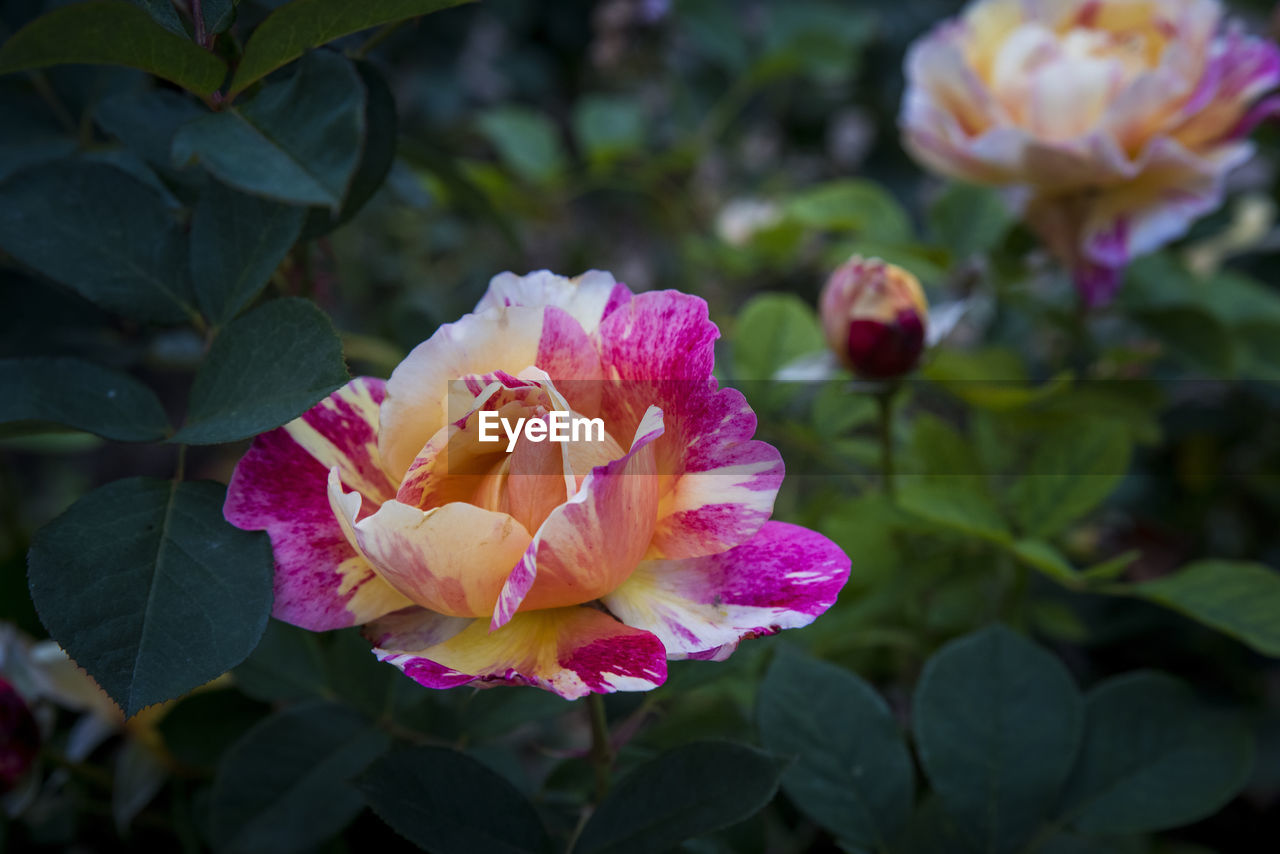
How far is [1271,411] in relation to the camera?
2.63ft

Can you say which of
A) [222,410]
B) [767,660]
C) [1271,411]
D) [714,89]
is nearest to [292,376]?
[222,410]

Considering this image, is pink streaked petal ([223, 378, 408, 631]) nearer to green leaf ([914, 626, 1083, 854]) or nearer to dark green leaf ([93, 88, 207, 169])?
dark green leaf ([93, 88, 207, 169])

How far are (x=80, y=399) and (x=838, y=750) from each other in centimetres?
34

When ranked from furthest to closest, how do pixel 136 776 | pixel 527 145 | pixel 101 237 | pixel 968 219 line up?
pixel 527 145 → pixel 968 219 → pixel 136 776 → pixel 101 237

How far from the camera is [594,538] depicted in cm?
27

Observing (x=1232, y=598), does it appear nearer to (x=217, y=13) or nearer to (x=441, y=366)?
(x=441, y=366)

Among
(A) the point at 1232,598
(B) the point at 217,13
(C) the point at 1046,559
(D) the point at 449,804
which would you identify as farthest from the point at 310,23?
(A) the point at 1232,598

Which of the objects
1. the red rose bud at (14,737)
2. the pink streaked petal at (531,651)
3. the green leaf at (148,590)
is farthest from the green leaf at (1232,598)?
the red rose bud at (14,737)

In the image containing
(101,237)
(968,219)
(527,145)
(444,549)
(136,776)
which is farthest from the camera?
(527,145)

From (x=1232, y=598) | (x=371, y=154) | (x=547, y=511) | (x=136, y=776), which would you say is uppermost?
(x=371, y=154)

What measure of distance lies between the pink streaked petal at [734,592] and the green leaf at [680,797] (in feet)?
0.22

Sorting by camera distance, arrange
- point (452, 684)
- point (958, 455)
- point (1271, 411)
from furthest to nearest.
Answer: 1. point (1271, 411)
2. point (958, 455)
3. point (452, 684)

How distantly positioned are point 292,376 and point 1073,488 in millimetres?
414

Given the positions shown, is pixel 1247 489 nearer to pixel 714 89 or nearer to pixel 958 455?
pixel 958 455
